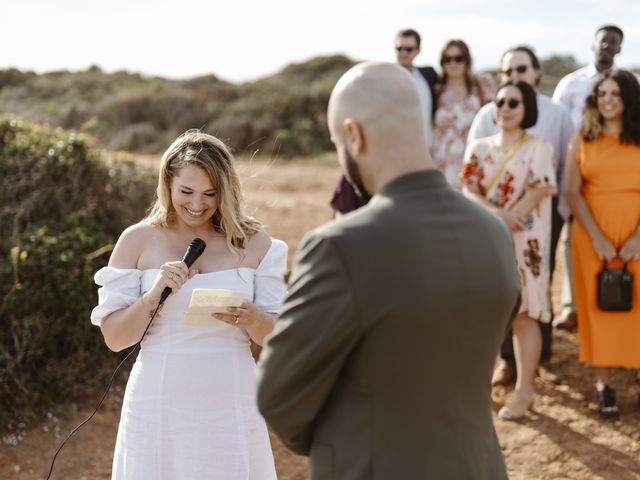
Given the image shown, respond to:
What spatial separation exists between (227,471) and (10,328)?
9.57 ft

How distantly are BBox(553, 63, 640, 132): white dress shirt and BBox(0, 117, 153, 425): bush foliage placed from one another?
3.70 m

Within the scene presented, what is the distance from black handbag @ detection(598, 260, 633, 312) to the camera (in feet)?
16.3

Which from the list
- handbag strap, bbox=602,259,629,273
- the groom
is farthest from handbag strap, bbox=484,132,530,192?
the groom

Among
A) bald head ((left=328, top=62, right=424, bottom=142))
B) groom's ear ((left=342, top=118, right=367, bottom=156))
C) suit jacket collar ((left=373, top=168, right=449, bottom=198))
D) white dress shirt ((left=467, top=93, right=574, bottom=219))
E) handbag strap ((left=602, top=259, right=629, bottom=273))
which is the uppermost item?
bald head ((left=328, top=62, right=424, bottom=142))

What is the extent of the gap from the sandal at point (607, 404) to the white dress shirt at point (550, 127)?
1373mm

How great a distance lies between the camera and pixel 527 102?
500 centimetres

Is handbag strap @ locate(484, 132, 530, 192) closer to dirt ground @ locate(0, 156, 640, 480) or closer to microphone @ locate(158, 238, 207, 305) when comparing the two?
dirt ground @ locate(0, 156, 640, 480)

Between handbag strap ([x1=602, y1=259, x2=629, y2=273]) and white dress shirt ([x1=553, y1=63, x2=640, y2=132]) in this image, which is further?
white dress shirt ([x1=553, y1=63, x2=640, y2=132])

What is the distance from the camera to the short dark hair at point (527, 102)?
16.4ft

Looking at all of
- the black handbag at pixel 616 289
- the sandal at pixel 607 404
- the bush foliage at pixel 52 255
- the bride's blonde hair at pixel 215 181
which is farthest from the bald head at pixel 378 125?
the bush foliage at pixel 52 255

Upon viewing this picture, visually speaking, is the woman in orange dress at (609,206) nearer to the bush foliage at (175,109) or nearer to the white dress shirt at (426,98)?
the white dress shirt at (426,98)

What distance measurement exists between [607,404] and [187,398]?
10.9ft

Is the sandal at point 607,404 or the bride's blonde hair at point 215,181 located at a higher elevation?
the bride's blonde hair at point 215,181

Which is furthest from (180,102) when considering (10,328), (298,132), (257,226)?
(257,226)
